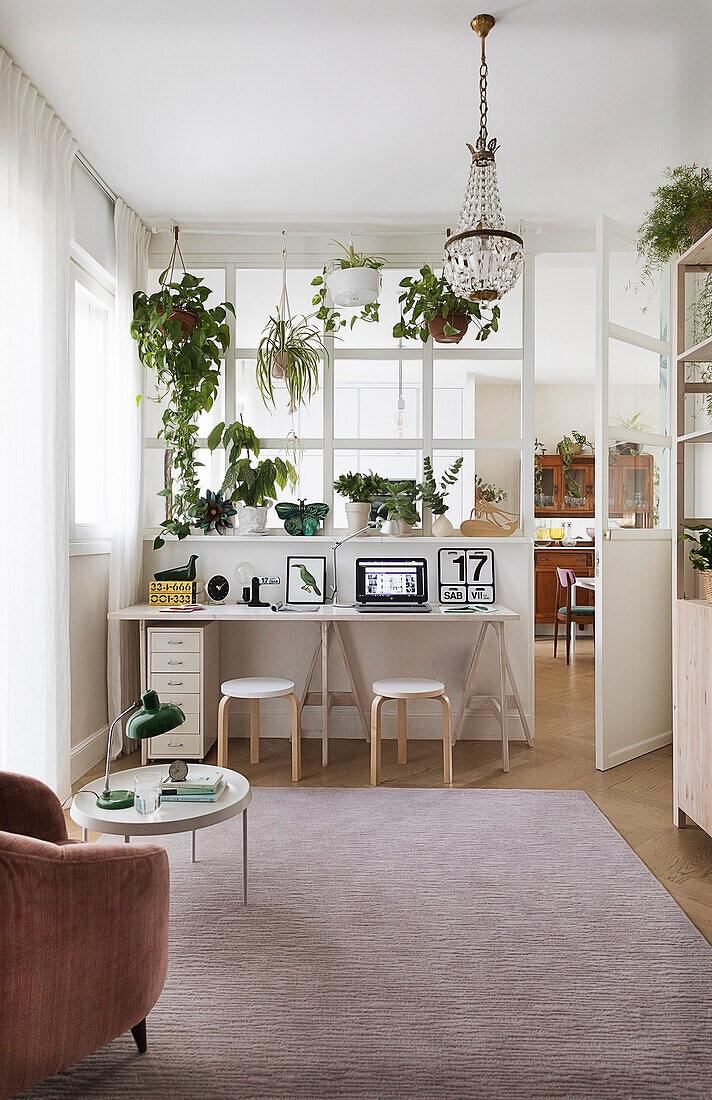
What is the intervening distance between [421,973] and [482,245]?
2.12 meters

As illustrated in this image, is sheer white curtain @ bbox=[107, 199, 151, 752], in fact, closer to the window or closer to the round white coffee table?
the window

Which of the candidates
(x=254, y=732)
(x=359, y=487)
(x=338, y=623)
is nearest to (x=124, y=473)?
(x=359, y=487)

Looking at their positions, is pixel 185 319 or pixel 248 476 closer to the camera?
pixel 185 319

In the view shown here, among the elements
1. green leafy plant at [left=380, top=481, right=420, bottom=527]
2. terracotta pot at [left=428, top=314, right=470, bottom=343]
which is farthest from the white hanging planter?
green leafy plant at [left=380, top=481, right=420, bottom=527]

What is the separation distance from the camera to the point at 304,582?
4.34 m

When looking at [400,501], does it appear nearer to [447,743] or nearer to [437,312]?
[437,312]

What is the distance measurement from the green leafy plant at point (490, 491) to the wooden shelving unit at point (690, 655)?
137 cm

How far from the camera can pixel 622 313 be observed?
3889mm

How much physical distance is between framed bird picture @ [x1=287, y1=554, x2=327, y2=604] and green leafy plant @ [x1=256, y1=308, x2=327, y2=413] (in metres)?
0.86

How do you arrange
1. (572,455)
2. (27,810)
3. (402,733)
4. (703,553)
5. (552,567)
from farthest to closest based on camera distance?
(572,455)
(552,567)
(402,733)
(703,553)
(27,810)

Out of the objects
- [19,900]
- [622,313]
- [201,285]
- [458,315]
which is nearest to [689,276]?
[622,313]

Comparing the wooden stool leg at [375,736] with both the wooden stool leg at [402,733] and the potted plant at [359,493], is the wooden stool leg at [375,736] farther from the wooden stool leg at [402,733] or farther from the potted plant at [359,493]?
the potted plant at [359,493]

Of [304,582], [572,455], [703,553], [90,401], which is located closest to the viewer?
[703,553]

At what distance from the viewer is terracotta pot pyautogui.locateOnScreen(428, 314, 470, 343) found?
4092mm
